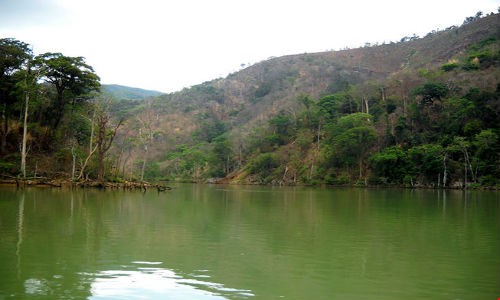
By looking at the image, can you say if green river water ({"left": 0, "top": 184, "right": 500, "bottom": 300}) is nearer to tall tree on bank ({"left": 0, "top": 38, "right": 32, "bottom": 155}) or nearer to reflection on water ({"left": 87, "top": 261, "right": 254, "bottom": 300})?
reflection on water ({"left": 87, "top": 261, "right": 254, "bottom": 300})

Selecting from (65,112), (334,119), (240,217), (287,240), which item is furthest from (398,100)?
(287,240)

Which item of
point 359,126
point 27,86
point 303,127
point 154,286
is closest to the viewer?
point 154,286

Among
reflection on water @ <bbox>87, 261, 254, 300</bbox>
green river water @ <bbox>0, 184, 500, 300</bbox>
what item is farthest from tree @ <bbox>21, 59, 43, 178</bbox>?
reflection on water @ <bbox>87, 261, 254, 300</bbox>

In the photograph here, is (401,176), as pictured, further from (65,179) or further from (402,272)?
(402,272)

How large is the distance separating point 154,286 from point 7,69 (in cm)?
4123

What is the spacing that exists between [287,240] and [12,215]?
34.6ft

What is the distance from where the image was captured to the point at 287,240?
13508mm

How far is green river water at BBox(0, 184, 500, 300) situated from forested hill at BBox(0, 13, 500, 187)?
1027 inches

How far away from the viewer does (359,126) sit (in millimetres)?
67438

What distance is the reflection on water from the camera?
25.4 feet

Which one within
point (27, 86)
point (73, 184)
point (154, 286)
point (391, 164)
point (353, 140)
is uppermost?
point (27, 86)

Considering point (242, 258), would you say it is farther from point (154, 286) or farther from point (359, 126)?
point (359, 126)

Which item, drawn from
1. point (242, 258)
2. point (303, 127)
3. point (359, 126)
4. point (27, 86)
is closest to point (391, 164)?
point (359, 126)

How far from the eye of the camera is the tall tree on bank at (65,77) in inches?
1645
